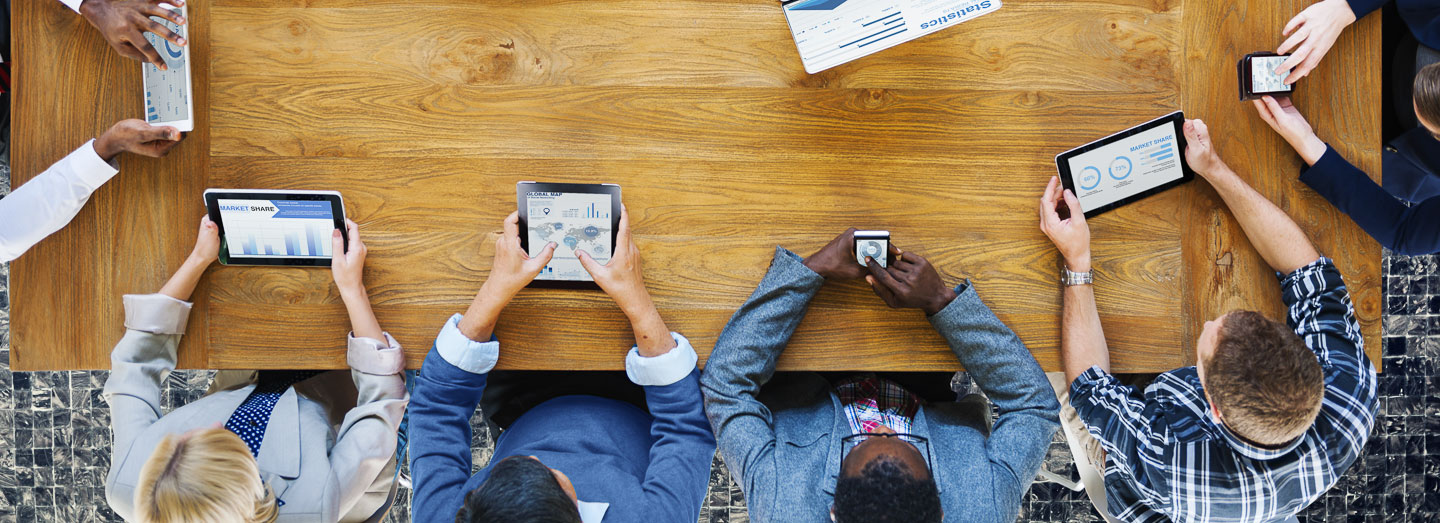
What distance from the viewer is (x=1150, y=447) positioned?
1.38m

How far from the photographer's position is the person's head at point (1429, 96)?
4.73 feet

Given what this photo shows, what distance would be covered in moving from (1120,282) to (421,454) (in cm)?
132

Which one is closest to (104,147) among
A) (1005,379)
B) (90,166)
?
(90,166)

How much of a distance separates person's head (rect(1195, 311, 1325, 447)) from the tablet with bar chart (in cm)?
70

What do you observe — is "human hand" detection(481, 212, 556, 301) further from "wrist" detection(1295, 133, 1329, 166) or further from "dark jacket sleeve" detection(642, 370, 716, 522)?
"wrist" detection(1295, 133, 1329, 166)

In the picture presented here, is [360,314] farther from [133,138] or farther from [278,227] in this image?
[133,138]

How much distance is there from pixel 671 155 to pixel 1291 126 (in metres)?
1.13

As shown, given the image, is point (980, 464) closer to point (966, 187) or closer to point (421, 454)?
point (966, 187)

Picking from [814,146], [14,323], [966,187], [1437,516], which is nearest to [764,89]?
[814,146]

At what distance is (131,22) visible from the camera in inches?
56.3

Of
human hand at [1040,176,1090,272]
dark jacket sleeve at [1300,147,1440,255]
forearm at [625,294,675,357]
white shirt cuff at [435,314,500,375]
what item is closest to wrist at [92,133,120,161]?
white shirt cuff at [435,314,500,375]

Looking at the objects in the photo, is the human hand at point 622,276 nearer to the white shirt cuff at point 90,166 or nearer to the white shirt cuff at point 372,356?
the white shirt cuff at point 372,356

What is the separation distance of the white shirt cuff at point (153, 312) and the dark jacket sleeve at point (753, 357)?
969 millimetres

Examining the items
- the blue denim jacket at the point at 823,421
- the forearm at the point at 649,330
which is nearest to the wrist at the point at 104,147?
the forearm at the point at 649,330
